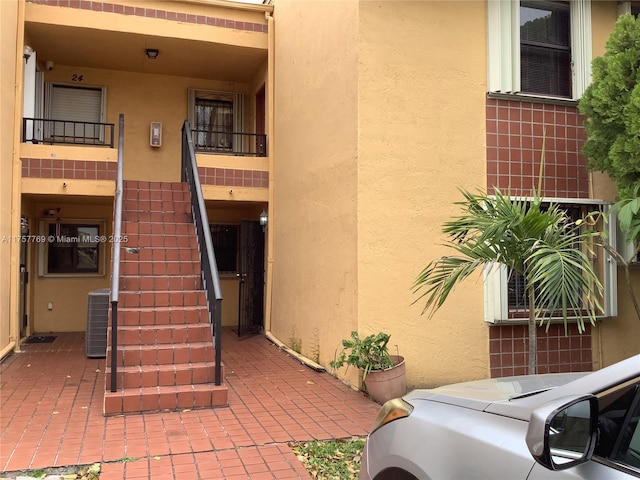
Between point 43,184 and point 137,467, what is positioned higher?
point 43,184

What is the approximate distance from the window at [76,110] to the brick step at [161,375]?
5988 mm

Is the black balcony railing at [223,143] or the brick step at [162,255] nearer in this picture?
the brick step at [162,255]

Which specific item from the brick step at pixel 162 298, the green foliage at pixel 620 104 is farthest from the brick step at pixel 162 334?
the green foliage at pixel 620 104

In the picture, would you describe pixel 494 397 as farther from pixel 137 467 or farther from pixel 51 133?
pixel 51 133

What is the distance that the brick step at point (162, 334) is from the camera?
584 centimetres

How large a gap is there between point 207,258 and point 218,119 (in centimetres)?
543

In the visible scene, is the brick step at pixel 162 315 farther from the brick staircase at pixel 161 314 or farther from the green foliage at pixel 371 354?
the green foliage at pixel 371 354

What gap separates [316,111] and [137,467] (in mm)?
4947

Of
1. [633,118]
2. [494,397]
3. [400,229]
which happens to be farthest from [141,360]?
[633,118]

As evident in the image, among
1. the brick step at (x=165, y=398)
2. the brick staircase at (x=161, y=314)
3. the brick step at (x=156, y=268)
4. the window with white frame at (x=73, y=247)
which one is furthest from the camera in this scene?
the window with white frame at (x=73, y=247)

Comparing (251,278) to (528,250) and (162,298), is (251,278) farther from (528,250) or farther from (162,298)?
(528,250)

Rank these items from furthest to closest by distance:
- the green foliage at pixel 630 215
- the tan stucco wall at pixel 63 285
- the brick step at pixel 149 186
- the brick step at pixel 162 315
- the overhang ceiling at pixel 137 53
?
the tan stucco wall at pixel 63 285 < the overhang ceiling at pixel 137 53 < the brick step at pixel 149 186 < the brick step at pixel 162 315 < the green foliage at pixel 630 215

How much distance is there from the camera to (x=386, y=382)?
538cm

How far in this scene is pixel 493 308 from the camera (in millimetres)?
5895
